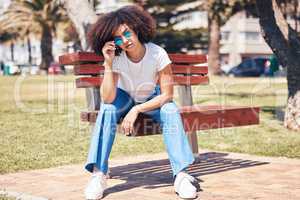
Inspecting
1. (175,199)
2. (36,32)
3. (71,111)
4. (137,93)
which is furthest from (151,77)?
(36,32)

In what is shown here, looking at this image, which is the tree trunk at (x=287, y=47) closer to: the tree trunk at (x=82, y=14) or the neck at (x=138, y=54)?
the neck at (x=138, y=54)

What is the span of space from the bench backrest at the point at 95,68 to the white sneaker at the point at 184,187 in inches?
46.7

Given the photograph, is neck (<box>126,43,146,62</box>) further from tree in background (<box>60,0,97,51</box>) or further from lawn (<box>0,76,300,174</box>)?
tree in background (<box>60,0,97,51</box>)

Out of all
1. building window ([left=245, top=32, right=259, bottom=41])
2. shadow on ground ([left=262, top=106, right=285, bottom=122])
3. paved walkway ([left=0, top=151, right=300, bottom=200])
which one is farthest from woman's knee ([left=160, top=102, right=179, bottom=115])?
building window ([left=245, top=32, right=259, bottom=41])

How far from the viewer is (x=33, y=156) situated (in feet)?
19.1

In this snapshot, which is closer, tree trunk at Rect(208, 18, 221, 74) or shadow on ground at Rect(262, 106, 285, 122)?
shadow on ground at Rect(262, 106, 285, 122)

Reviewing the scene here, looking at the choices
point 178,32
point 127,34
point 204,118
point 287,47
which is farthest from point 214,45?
point 127,34

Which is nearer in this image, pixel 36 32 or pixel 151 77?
pixel 151 77

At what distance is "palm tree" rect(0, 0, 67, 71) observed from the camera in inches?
1710

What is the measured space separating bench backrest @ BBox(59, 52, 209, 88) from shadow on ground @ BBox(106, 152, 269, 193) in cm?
79

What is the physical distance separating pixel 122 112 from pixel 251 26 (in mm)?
68318

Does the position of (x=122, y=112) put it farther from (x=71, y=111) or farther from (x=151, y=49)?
(x=71, y=111)

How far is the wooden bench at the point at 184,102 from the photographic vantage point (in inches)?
161

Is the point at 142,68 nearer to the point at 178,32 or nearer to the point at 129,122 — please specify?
the point at 129,122
